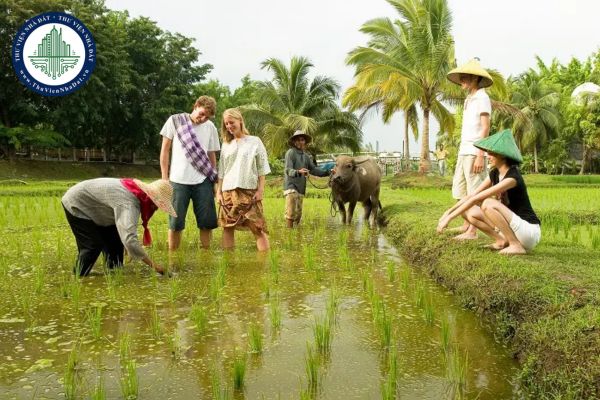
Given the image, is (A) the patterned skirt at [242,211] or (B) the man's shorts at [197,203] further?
(A) the patterned skirt at [242,211]

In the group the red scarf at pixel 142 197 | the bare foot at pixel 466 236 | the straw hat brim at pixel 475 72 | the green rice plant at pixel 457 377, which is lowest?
the green rice plant at pixel 457 377

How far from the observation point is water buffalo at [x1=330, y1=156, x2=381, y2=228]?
6854 mm

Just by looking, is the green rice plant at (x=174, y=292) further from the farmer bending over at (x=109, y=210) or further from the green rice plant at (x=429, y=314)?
the green rice plant at (x=429, y=314)

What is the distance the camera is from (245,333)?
2.68m

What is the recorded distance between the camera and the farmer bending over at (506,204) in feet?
11.5

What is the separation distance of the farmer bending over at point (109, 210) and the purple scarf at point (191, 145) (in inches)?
41.1

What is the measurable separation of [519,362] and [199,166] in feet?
10.6

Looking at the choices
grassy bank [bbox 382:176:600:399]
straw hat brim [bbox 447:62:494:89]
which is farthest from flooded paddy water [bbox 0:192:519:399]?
straw hat brim [bbox 447:62:494:89]

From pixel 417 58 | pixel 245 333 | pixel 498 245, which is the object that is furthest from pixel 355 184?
pixel 417 58

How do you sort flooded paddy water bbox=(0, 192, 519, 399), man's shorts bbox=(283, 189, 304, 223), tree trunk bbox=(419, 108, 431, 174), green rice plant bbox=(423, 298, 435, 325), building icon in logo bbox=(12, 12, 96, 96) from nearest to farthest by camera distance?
flooded paddy water bbox=(0, 192, 519, 399)
green rice plant bbox=(423, 298, 435, 325)
man's shorts bbox=(283, 189, 304, 223)
building icon in logo bbox=(12, 12, 96, 96)
tree trunk bbox=(419, 108, 431, 174)

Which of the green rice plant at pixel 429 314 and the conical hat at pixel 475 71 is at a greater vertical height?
the conical hat at pixel 475 71

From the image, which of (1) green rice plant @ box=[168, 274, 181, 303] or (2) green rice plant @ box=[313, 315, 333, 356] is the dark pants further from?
(2) green rice plant @ box=[313, 315, 333, 356]

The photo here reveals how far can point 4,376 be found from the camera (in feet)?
7.04

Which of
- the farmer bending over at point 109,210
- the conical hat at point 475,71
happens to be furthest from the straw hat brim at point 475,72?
the farmer bending over at point 109,210
